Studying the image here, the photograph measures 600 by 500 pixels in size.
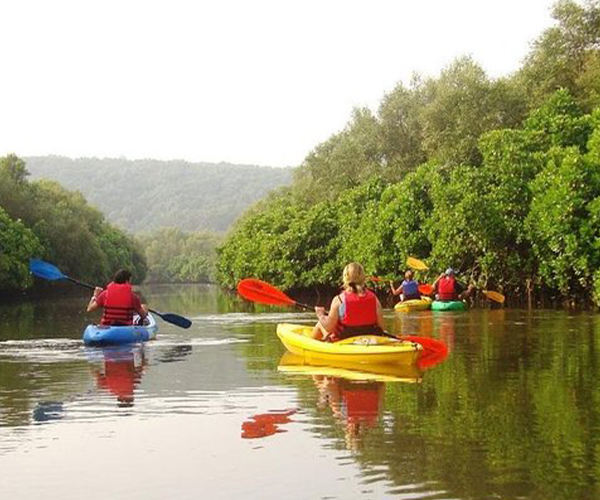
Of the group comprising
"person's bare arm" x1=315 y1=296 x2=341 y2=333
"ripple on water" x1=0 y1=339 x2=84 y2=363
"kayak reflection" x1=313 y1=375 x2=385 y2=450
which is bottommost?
"kayak reflection" x1=313 y1=375 x2=385 y2=450

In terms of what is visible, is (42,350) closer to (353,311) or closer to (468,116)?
(353,311)

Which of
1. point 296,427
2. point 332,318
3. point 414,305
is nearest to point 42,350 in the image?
point 332,318

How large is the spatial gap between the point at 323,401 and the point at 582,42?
49.1 metres

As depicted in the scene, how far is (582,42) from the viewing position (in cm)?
5712

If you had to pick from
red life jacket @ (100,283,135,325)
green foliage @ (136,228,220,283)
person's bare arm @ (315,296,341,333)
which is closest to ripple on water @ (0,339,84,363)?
red life jacket @ (100,283,135,325)

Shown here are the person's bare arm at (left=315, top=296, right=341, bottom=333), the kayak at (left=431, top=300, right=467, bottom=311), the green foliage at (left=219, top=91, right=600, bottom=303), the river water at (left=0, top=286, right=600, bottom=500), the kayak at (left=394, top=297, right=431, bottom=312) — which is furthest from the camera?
the green foliage at (left=219, top=91, right=600, bottom=303)

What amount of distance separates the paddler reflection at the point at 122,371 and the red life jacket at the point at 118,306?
0.56 meters

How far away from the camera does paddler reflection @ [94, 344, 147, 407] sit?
1313 cm

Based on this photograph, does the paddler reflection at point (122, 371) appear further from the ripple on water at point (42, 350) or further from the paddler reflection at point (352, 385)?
the paddler reflection at point (352, 385)

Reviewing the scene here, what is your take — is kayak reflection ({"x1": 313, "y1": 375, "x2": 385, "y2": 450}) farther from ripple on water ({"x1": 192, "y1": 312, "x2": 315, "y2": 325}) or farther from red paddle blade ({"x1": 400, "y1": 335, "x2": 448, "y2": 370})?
ripple on water ({"x1": 192, "y1": 312, "x2": 315, "y2": 325})

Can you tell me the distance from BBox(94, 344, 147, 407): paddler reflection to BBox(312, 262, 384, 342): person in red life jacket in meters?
2.87

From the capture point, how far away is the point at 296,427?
10.2 metres

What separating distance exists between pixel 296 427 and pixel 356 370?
196 inches

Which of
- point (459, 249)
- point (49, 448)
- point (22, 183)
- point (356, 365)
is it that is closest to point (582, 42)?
point (459, 249)
